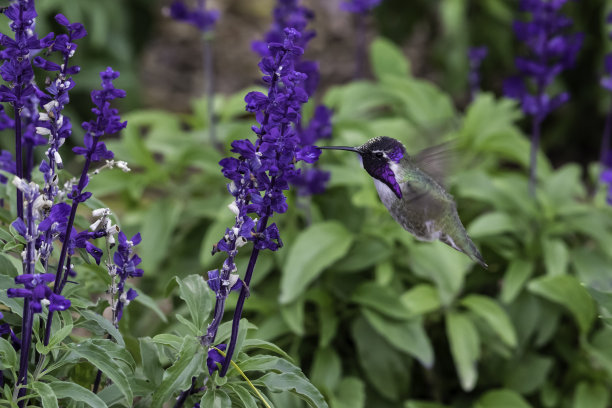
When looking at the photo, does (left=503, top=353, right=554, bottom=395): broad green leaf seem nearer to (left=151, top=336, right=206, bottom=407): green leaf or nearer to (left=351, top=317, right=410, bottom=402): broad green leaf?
(left=351, top=317, right=410, bottom=402): broad green leaf

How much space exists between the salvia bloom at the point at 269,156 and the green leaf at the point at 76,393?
396 millimetres

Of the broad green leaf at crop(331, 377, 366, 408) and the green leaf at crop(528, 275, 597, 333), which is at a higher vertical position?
the green leaf at crop(528, 275, 597, 333)

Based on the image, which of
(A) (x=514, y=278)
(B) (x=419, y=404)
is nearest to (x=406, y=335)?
(B) (x=419, y=404)

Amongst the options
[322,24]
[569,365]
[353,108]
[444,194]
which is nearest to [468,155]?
[353,108]

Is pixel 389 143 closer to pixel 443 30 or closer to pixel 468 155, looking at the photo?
pixel 468 155

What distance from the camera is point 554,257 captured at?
3.91 metres

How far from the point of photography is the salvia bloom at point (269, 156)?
1.77 meters

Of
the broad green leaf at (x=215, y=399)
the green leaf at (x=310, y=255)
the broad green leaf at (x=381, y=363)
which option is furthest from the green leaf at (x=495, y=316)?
the broad green leaf at (x=215, y=399)

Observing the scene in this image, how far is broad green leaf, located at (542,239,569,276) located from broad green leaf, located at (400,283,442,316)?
1.95 ft

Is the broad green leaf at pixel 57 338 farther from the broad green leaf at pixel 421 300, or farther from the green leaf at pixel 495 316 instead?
the green leaf at pixel 495 316

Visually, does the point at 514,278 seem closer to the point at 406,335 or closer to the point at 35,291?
the point at 406,335

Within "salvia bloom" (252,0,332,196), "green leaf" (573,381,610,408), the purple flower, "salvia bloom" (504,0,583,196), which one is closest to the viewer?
the purple flower

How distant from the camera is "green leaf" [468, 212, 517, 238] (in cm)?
385

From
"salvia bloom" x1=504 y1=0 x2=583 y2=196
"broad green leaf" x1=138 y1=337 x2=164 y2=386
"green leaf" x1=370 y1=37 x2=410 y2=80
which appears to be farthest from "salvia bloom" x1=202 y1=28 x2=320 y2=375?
"green leaf" x1=370 y1=37 x2=410 y2=80
